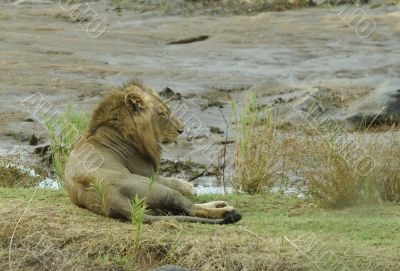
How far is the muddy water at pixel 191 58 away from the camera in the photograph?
1648 centimetres

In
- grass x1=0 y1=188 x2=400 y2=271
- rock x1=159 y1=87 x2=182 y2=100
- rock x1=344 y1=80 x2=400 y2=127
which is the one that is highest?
grass x1=0 y1=188 x2=400 y2=271

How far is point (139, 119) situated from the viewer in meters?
9.09

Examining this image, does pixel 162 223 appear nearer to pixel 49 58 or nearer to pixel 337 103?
pixel 337 103

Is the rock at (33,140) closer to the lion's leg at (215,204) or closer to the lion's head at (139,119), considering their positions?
the lion's head at (139,119)

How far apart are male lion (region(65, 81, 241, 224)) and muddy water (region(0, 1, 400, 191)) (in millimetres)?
5057

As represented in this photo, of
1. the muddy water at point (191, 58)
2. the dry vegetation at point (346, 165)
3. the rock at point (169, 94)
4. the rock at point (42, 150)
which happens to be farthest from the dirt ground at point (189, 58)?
the dry vegetation at point (346, 165)

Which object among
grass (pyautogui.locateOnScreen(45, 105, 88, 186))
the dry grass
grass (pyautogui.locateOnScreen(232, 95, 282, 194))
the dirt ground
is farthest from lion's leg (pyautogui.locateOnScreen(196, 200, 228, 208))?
the dry grass

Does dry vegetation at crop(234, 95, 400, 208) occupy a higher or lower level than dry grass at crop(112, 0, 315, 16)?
higher

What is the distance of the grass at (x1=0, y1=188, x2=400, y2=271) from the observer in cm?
754

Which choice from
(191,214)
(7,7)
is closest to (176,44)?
(7,7)

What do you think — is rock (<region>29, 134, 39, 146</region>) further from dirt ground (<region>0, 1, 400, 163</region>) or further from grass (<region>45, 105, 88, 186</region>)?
grass (<region>45, 105, 88, 186</region>)

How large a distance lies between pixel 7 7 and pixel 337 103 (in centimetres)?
1235

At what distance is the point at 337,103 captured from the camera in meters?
15.4

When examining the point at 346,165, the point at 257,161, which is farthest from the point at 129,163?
the point at 257,161
